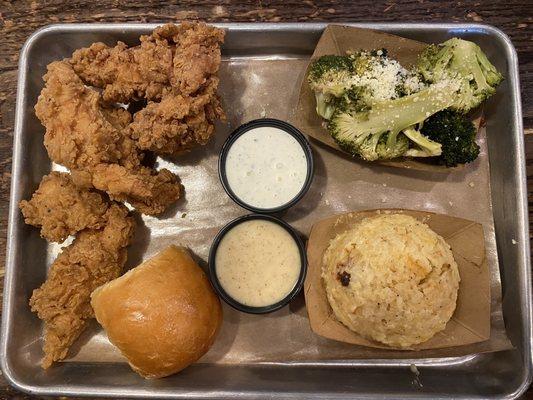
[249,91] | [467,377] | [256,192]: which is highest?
[249,91]

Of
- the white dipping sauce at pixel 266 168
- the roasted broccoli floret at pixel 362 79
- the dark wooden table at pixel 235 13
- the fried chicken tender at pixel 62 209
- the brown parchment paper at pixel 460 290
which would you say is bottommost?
the brown parchment paper at pixel 460 290

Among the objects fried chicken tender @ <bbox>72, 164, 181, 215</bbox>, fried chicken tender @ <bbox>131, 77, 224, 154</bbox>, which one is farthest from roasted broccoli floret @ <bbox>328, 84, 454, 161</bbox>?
fried chicken tender @ <bbox>72, 164, 181, 215</bbox>

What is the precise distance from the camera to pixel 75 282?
136 inches

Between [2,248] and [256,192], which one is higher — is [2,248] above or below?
below

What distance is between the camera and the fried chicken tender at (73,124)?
3.30 meters

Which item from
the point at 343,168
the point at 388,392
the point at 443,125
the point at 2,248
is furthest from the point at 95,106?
the point at 388,392

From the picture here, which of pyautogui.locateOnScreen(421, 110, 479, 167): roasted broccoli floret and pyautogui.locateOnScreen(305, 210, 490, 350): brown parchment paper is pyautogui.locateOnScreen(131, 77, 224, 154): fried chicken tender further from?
pyautogui.locateOnScreen(421, 110, 479, 167): roasted broccoli floret

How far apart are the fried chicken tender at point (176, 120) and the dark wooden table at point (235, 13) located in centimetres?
105

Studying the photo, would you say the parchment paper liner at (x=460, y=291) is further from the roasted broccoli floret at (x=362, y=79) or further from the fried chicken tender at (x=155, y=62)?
the fried chicken tender at (x=155, y=62)

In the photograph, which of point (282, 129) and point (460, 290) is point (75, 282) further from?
point (460, 290)

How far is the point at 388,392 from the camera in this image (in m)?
3.49

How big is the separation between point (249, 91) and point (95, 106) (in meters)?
1.17

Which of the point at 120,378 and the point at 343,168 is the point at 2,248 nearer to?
the point at 120,378

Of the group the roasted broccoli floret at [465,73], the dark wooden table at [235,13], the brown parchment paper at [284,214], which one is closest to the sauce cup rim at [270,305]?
the brown parchment paper at [284,214]
